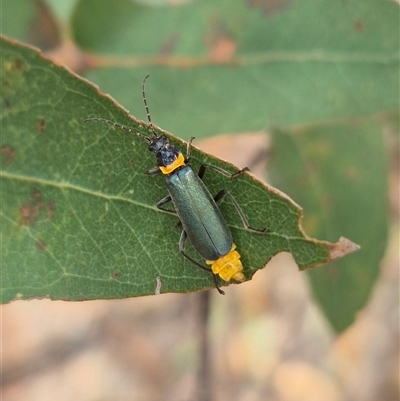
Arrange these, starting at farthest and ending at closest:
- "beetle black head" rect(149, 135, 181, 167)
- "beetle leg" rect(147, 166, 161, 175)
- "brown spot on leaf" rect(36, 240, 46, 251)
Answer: "beetle black head" rect(149, 135, 181, 167) < "beetle leg" rect(147, 166, 161, 175) < "brown spot on leaf" rect(36, 240, 46, 251)

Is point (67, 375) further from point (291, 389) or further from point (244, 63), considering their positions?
point (244, 63)

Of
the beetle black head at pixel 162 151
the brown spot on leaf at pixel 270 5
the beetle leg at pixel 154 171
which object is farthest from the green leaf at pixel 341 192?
the beetle leg at pixel 154 171

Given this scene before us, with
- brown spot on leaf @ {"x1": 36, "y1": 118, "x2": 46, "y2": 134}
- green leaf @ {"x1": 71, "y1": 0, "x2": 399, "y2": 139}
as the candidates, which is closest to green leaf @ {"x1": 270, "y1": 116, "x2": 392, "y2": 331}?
green leaf @ {"x1": 71, "y1": 0, "x2": 399, "y2": 139}

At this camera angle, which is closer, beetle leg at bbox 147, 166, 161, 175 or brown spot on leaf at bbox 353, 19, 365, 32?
beetle leg at bbox 147, 166, 161, 175

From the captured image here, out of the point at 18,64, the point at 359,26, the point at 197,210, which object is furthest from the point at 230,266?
the point at 359,26

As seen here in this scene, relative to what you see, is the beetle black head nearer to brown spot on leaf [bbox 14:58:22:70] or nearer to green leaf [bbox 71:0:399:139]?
green leaf [bbox 71:0:399:139]

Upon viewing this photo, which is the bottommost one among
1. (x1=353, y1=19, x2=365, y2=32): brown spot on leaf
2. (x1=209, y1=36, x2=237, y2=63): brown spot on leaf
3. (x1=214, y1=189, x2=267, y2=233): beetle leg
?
(x1=214, y1=189, x2=267, y2=233): beetle leg

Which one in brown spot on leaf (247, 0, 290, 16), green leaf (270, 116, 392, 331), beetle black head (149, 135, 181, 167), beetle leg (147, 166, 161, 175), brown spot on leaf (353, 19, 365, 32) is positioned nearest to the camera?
beetle leg (147, 166, 161, 175)
